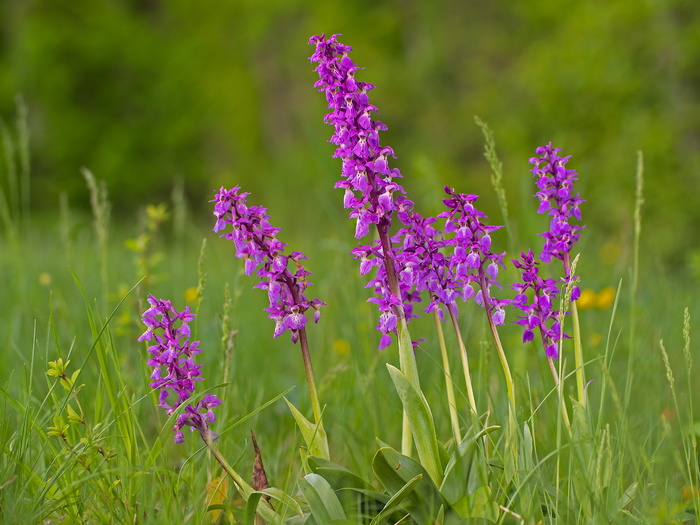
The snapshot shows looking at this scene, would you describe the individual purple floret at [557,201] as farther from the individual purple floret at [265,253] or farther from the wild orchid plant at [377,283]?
the individual purple floret at [265,253]

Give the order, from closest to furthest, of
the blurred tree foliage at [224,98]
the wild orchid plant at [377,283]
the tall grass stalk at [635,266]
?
1. the wild orchid plant at [377,283]
2. the tall grass stalk at [635,266]
3. the blurred tree foliage at [224,98]

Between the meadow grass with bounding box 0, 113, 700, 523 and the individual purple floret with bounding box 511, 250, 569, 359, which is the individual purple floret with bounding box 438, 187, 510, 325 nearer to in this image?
the individual purple floret with bounding box 511, 250, 569, 359

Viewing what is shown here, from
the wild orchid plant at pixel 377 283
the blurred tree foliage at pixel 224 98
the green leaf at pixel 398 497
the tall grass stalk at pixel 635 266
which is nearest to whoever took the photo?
the green leaf at pixel 398 497

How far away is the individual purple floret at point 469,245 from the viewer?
1646 mm

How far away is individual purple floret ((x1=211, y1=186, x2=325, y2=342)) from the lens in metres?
1.60

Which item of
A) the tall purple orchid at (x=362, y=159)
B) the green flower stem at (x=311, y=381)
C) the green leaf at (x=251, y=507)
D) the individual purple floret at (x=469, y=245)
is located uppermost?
the tall purple orchid at (x=362, y=159)

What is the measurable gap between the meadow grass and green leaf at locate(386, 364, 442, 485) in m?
0.05

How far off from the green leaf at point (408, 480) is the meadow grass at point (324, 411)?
0.02 meters

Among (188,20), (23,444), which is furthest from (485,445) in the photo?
(188,20)

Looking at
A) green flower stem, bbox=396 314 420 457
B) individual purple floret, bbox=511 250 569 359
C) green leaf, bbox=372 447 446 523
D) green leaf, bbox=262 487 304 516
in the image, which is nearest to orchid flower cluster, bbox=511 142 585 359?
individual purple floret, bbox=511 250 569 359

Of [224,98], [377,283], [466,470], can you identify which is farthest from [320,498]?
[224,98]

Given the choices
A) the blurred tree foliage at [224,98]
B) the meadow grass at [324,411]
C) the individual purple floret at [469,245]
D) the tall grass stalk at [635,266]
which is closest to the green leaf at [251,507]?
the meadow grass at [324,411]

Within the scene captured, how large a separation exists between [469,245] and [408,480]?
0.53 meters

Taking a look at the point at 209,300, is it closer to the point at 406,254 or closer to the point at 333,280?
the point at 333,280
